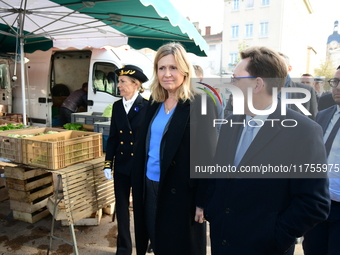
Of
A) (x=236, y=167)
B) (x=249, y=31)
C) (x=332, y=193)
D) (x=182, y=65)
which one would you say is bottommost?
(x=332, y=193)

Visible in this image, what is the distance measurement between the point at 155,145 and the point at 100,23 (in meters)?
4.08

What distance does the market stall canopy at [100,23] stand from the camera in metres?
3.90

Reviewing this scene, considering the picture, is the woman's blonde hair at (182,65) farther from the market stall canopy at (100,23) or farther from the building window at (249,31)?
the building window at (249,31)

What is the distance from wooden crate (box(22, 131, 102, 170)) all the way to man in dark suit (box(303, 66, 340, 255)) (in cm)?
231

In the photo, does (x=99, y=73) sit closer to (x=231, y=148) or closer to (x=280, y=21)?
(x=231, y=148)

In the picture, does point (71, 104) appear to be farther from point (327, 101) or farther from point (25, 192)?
point (327, 101)

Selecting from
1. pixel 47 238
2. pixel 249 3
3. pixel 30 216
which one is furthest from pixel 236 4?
pixel 47 238

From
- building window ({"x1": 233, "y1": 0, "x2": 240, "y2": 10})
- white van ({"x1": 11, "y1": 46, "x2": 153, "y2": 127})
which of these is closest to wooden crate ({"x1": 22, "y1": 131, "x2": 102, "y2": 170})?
white van ({"x1": 11, "y1": 46, "x2": 153, "y2": 127})

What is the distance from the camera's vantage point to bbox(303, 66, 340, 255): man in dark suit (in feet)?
6.08

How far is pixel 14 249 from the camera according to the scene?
305 cm

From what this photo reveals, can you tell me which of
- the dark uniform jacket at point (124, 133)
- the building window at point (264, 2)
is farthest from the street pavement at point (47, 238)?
the building window at point (264, 2)

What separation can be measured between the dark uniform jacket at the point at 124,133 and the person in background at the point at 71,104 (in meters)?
4.57

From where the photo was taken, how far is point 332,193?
1875mm

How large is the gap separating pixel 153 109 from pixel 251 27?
127 feet
